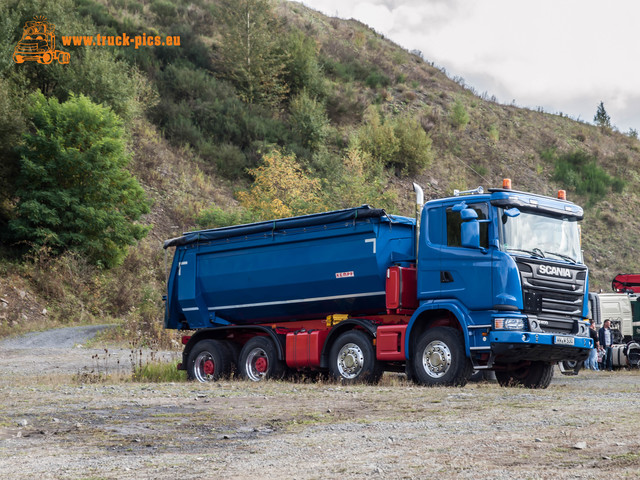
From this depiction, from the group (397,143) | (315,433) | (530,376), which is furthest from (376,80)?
(315,433)

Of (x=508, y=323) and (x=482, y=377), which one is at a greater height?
(x=508, y=323)

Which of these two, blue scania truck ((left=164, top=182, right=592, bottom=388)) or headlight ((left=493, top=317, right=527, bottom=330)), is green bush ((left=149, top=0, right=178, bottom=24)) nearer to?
blue scania truck ((left=164, top=182, right=592, bottom=388))

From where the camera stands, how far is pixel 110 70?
4200cm

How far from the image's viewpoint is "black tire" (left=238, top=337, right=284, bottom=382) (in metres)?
16.1

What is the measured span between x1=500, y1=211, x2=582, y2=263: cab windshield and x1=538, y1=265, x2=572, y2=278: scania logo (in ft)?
0.67

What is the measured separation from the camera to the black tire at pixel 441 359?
44.5ft

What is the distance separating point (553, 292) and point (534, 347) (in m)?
1.08

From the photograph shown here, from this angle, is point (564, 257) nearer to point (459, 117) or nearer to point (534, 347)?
point (534, 347)

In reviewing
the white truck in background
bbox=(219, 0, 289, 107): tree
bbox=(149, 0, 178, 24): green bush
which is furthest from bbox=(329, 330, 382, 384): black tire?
bbox=(149, 0, 178, 24): green bush

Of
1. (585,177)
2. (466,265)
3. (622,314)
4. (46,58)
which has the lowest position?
(622,314)

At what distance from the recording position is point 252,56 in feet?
182

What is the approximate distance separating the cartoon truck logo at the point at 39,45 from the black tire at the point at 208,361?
28777mm

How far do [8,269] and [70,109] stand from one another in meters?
7.57

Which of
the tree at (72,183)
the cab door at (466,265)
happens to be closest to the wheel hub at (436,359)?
the cab door at (466,265)
